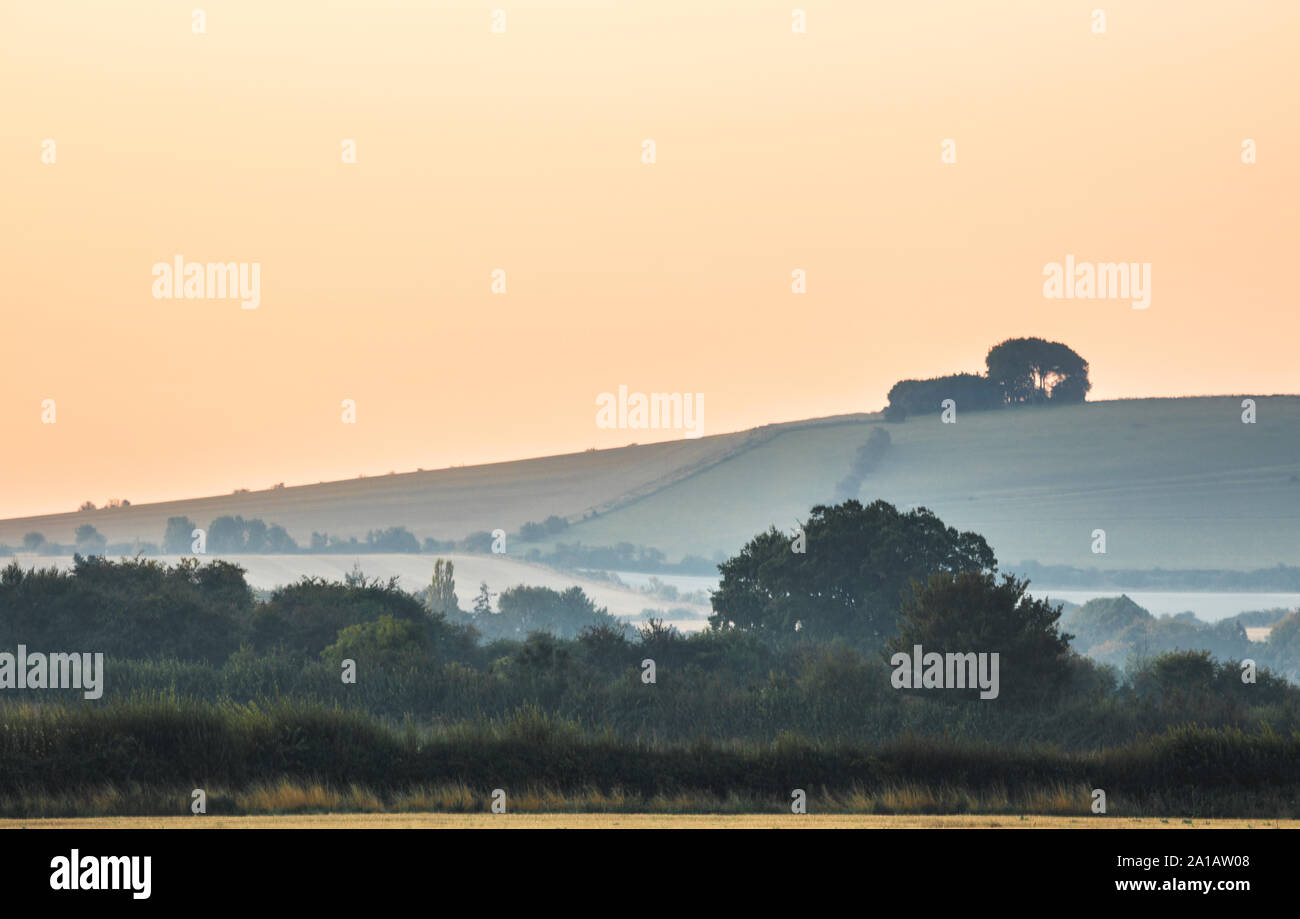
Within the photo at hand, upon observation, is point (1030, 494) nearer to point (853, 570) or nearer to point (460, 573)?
point (460, 573)

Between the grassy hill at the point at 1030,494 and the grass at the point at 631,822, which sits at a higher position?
the grassy hill at the point at 1030,494

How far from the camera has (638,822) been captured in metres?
23.1

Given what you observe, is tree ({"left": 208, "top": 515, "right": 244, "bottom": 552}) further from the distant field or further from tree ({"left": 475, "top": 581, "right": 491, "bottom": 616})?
tree ({"left": 475, "top": 581, "right": 491, "bottom": 616})

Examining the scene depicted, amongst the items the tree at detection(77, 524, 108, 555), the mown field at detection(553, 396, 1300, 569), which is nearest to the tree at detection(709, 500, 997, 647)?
the mown field at detection(553, 396, 1300, 569)

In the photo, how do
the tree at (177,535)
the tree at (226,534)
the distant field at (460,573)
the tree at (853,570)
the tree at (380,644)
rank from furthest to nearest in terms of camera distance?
the tree at (226,534) → the tree at (177,535) → the distant field at (460,573) → the tree at (853,570) → the tree at (380,644)

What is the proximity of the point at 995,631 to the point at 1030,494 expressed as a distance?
418ft

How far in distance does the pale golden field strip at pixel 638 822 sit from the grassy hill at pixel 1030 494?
5534 inches

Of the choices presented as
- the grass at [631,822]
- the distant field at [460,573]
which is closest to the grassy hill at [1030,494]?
the distant field at [460,573]

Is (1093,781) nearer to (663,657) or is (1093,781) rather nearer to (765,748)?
(765,748)

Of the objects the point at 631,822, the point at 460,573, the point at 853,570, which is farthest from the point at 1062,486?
the point at 631,822

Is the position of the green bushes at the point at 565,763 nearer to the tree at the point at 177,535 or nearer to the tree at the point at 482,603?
the tree at the point at 482,603

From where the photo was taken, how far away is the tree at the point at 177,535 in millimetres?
183113
